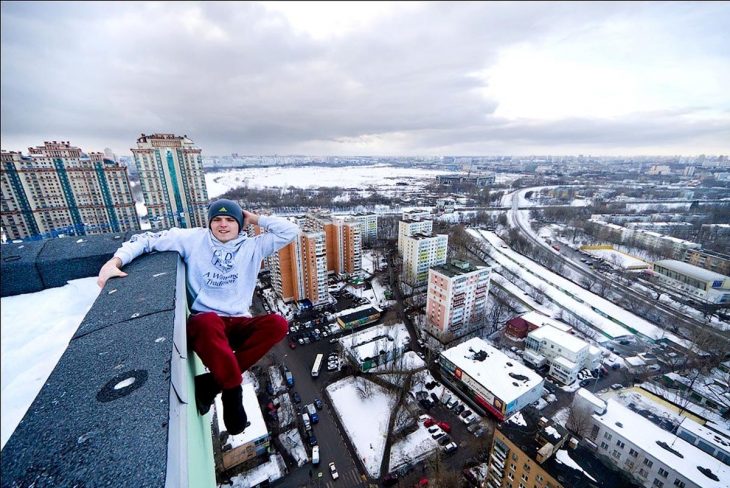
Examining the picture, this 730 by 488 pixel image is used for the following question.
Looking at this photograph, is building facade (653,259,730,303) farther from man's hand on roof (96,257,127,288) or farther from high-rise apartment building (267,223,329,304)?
man's hand on roof (96,257,127,288)

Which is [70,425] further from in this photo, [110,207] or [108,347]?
[110,207]

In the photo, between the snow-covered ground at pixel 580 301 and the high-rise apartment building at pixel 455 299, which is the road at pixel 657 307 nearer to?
the snow-covered ground at pixel 580 301

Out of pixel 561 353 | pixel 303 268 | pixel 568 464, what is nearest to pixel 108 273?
pixel 568 464

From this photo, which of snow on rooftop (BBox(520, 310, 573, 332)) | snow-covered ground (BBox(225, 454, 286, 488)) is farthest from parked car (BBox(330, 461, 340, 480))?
snow on rooftop (BBox(520, 310, 573, 332))

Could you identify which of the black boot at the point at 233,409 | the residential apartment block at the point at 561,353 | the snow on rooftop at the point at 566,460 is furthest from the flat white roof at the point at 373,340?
the black boot at the point at 233,409

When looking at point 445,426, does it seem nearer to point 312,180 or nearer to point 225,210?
point 225,210

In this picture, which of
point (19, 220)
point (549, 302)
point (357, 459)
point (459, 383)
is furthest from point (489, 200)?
point (19, 220)
